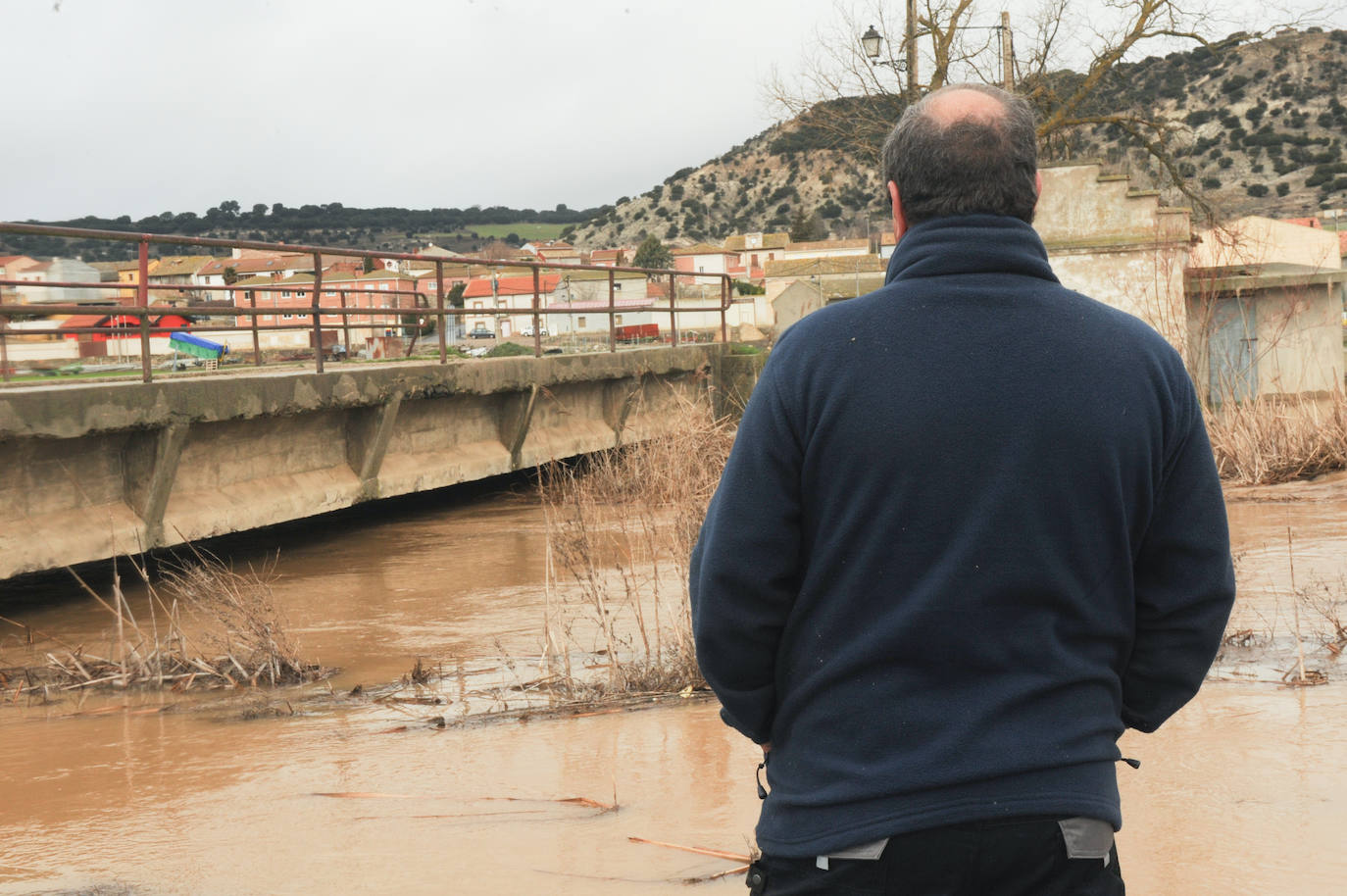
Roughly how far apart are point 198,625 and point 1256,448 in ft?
32.1

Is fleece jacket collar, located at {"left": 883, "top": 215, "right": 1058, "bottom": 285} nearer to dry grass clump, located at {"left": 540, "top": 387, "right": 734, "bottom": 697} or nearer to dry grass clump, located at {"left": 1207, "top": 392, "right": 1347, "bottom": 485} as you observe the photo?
dry grass clump, located at {"left": 540, "top": 387, "right": 734, "bottom": 697}

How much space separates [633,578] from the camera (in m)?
6.48

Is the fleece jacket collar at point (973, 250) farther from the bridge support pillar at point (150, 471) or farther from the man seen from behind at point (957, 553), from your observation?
the bridge support pillar at point (150, 471)

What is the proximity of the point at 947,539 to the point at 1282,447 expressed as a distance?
12067 mm

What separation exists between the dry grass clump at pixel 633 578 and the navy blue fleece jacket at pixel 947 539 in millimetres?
4039

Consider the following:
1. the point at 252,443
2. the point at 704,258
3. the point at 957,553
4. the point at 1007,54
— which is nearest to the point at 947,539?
the point at 957,553

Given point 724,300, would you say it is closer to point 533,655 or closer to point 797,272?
point 533,655

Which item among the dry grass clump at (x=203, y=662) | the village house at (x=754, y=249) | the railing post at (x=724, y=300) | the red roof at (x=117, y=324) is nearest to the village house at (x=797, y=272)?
the village house at (x=754, y=249)

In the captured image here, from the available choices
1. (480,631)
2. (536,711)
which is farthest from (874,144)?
(536,711)

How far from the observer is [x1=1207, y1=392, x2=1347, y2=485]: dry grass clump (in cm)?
1250

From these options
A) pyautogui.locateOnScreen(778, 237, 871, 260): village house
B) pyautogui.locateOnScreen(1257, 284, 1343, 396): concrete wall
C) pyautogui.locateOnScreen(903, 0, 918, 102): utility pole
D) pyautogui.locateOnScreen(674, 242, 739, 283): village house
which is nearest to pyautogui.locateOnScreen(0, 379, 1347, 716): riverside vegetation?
pyautogui.locateOnScreen(903, 0, 918, 102): utility pole

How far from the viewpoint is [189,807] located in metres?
4.79

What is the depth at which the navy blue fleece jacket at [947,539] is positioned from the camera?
70.2 inches

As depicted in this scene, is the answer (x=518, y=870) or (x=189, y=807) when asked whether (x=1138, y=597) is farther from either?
(x=189, y=807)
